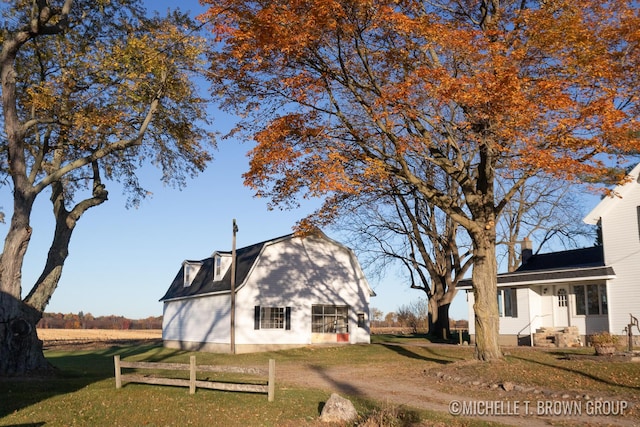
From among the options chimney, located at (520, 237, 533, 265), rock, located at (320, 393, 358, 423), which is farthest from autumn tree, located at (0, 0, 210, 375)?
chimney, located at (520, 237, 533, 265)

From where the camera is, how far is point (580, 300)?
29812 mm

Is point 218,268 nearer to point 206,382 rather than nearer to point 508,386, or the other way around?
point 206,382

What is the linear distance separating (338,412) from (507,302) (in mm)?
23486

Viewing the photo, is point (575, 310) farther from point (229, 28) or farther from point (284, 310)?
point (229, 28)

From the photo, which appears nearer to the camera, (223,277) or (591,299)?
(591,299)

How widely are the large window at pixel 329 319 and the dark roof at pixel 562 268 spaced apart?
748 centimetres

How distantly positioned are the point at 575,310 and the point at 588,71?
17.3 meters

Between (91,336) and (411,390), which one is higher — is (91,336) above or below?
below

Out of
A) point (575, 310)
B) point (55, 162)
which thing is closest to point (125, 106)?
point (55, 162)

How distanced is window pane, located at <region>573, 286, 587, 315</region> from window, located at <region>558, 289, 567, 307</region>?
0.71 m

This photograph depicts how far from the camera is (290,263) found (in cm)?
3606

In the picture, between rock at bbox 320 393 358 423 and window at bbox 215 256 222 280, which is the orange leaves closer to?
rock at bbox 320 393 358 423

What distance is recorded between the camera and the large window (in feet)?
119

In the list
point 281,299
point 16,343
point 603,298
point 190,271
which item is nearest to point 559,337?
point 603,298
